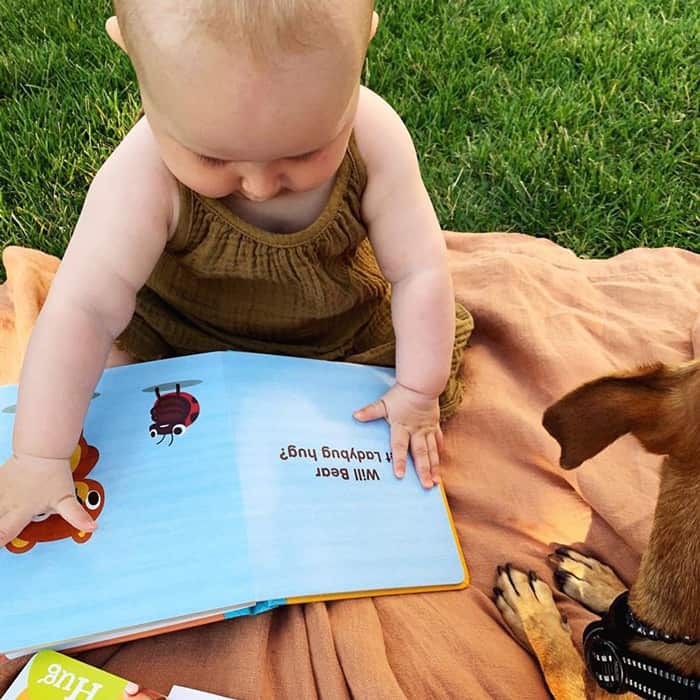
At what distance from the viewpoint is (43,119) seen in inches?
113

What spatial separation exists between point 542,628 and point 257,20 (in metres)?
1.28

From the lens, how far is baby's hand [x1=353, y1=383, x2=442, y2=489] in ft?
6.14

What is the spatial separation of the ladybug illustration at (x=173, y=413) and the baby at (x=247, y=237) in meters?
0.15

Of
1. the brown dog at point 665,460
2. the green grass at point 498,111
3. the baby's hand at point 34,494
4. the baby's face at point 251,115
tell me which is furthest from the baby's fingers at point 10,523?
the green grass at point 498,111

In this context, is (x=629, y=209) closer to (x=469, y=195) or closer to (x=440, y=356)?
(x=469, y=195)

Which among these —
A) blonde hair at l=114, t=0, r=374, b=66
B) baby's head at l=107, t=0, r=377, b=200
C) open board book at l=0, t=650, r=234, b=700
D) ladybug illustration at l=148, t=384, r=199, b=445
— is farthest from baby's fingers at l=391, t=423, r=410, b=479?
blonde hair at l=114, t=0, r=374, b=66

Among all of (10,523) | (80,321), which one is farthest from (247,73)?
(10,523)

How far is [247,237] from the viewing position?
170cm

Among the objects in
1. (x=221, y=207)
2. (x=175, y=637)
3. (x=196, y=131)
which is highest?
(x=196, y=131)

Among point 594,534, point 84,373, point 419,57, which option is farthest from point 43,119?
point 594,534

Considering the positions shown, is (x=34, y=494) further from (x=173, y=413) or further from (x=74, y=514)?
(x=173, y=413)

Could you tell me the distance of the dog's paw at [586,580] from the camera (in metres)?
1.85

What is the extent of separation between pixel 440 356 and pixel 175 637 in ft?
2.55

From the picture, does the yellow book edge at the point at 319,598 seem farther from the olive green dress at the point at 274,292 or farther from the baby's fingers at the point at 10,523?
the olive green dress at the point at 274,292
